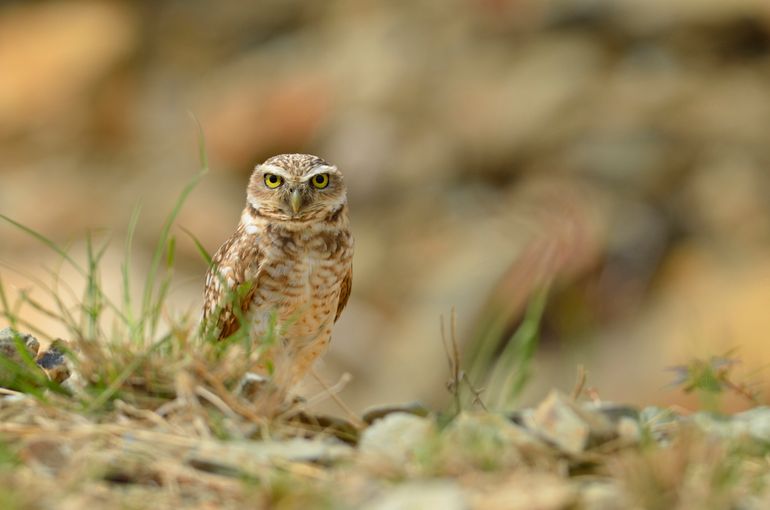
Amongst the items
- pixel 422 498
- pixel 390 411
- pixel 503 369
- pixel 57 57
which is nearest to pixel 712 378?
pixel 503 369

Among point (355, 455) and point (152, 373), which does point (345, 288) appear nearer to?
point (152, 373)

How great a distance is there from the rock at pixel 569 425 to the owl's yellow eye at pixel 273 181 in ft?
8.99

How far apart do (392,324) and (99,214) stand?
6976mm

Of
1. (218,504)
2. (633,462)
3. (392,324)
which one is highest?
(633,462)

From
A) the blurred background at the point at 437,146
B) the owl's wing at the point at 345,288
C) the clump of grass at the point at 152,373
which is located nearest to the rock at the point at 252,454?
the clump of grass at the point at 152,373

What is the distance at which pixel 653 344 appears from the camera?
56.3 ft

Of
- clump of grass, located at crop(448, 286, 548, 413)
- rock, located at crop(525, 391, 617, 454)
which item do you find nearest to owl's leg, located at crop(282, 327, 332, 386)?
clump of grass, located at crop(448, 286, 548, 413)

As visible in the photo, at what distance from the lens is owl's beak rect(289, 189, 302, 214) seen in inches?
223

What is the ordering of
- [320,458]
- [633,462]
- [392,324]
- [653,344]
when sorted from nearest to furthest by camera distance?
[633,462], [320,458], [653,344], [392,324]

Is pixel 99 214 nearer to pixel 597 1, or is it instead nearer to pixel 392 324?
pixel 392 324

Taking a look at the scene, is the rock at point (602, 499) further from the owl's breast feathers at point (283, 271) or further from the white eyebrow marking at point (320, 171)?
the white eyebrow marking at point (320, 171)

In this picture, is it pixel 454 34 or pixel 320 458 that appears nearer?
pixel 320 458

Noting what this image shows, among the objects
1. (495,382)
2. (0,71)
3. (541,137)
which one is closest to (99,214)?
(0,71)

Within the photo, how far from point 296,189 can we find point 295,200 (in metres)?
0.06
